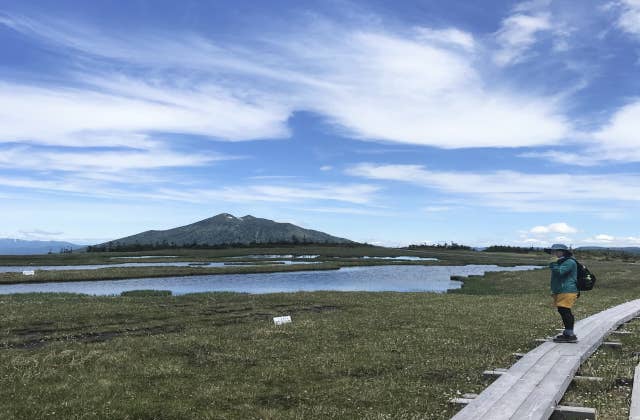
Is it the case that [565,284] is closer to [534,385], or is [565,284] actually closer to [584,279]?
[584,279]

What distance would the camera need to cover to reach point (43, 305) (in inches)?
1411

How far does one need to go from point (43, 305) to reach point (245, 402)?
95.3 ft

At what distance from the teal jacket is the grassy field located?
2731 millimetres

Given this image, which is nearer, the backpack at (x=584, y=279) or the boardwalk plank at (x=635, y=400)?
the boardwalk plank at (x=635, y=400)

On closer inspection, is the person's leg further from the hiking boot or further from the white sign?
the white sign

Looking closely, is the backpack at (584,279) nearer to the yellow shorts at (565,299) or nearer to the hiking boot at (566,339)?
the yellow shorts at (565,299)

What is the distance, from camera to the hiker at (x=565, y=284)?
18797 mm

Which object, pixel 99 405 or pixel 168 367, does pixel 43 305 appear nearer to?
pixel 168 367

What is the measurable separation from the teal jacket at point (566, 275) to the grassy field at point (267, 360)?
8.96 ft

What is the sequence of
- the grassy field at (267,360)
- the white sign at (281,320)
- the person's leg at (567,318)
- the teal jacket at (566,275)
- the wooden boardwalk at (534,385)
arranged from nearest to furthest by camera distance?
the wooden boardwalk at (534,385) → the grassy field at (267,360) → the teal jacket at (566,275) → the person's leg at (567,318) → the white sign at (281,320)

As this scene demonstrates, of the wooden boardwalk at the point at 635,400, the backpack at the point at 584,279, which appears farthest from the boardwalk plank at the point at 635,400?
the backpack at the point at 584,279

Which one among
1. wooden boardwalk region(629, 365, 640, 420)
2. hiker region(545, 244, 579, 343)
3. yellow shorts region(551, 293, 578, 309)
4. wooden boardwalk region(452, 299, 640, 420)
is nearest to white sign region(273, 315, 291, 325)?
wooden boardwalk region(452, 299, 640, 420)

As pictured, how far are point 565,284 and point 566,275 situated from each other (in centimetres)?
36

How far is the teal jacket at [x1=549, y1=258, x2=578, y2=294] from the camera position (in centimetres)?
1878
